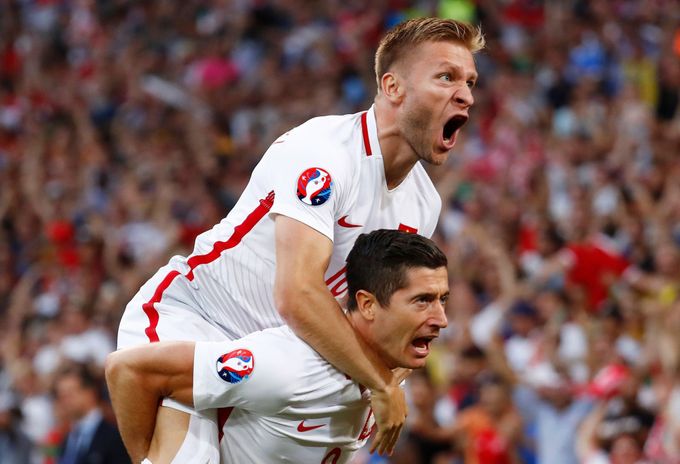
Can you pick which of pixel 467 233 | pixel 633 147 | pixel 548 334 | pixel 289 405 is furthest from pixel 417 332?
pixel 633 147

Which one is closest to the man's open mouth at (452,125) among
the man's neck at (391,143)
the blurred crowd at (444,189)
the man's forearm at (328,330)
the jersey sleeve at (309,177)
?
the man's neck at (391,143)

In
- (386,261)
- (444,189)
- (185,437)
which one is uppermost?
(444,189)

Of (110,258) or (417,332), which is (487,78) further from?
(417,332)

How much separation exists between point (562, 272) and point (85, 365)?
3267mm

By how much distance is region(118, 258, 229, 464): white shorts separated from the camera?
11.7ft

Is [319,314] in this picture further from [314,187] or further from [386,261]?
[314,187]

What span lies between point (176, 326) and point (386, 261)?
77 centimetres

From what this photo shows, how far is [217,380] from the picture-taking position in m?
3.42

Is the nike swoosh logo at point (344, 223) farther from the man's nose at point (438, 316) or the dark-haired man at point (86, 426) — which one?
the dark-haired man at point (86, 426)

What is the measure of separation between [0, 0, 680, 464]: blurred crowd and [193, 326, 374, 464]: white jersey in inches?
111

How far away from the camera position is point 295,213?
11.4 feet

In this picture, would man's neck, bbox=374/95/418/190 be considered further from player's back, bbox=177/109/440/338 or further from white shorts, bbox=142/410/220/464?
white shorts, bbox=142/410/220/464

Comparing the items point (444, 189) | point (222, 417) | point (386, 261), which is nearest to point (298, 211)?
point (386, 261)

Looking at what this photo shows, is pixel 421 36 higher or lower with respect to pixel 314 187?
higher
